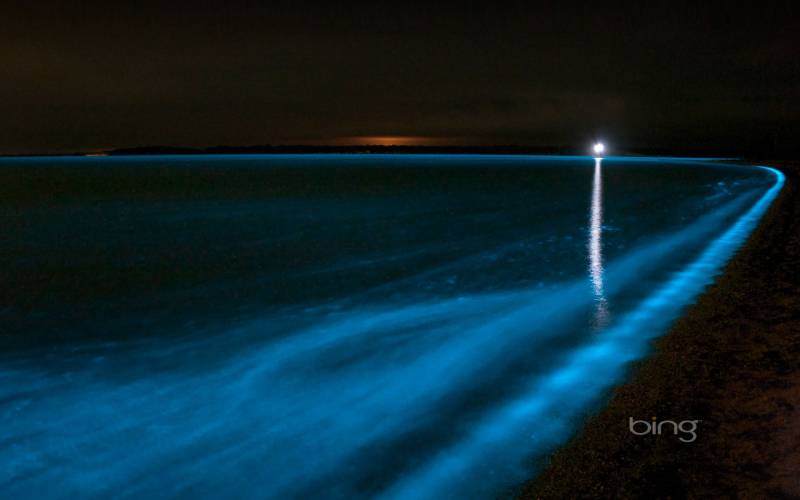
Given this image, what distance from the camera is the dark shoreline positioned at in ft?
12.1

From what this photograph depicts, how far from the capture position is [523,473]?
4.12 metres

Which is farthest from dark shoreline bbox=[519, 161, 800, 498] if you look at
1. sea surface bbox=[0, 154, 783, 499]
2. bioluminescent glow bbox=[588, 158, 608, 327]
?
bioluminescent glow bbox=[588, 158, 608, 327]

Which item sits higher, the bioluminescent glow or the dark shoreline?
the dark shoreline

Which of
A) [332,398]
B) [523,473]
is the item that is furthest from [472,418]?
[332,398]

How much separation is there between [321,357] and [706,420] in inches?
182

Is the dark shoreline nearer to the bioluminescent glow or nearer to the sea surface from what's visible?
the sea surface

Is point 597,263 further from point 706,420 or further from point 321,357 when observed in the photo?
point 706,420

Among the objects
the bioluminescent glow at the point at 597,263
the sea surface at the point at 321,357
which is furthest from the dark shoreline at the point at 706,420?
the bioluminescent glow at the point at 597,263

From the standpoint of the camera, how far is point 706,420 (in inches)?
176

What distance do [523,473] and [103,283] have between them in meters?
11.6

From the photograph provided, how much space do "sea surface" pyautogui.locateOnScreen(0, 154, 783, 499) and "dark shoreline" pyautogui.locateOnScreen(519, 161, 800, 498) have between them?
276 millimetres

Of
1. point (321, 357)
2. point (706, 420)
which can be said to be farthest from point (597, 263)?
point (706, 420)

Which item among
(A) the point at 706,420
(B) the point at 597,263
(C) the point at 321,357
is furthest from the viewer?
(B) the point at 597,263

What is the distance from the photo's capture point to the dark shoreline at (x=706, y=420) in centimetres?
370
